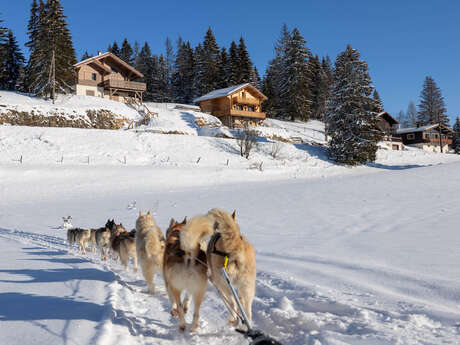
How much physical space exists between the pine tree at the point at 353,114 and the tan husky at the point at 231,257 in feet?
115

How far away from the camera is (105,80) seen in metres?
47.8

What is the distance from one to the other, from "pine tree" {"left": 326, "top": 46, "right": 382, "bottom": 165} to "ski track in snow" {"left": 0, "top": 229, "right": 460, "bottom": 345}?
33554 millimetres

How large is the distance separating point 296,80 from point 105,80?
33.4 metres

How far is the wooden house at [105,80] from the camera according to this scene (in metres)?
46.3

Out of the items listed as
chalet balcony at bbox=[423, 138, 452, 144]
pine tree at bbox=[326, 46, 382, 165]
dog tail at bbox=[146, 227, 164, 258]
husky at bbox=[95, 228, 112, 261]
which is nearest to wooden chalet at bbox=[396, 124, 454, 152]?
chalet balcony at bbox=[423, 138, 452, 144]

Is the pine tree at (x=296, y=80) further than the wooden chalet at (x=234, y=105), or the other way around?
the pine tree at (x=296, y=80)

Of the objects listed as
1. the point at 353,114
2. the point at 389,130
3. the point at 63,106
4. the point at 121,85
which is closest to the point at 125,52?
the point at 121,85

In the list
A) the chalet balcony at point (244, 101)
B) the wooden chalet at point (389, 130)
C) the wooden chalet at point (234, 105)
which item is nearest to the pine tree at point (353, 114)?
the wooden chalet at point (234, 105)

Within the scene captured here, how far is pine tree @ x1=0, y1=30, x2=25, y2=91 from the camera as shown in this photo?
2082 inches

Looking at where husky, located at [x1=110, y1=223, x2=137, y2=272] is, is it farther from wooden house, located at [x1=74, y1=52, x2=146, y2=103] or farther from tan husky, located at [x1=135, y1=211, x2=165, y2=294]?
wooden house, located at [x1=74, y1=52, x2=146, y2=103]

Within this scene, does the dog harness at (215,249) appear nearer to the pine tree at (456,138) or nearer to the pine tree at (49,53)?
the pine tree at (49,53)

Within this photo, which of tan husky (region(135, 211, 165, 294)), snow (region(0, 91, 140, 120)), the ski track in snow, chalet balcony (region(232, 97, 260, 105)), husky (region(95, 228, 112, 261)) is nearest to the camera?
the ski track in snow

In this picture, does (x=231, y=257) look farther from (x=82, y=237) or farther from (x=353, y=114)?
(x=353, y=114)

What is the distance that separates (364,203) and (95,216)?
1232cm
